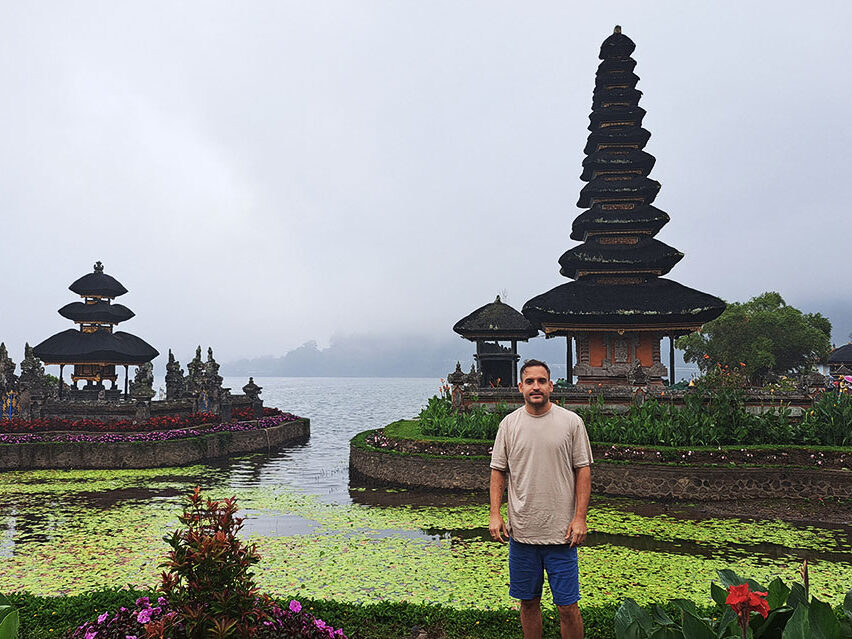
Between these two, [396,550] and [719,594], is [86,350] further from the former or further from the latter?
[719,594]

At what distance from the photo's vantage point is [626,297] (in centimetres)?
2323

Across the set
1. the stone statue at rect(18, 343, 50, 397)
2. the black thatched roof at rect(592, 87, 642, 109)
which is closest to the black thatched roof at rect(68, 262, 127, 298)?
the stone statue at rect(18, 343, 50, 397)

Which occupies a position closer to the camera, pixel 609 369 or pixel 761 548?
pixel 761 548

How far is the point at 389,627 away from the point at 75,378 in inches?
1278

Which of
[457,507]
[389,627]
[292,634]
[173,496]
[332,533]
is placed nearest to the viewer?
→ [292,634]

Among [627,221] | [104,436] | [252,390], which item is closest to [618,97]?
[627,221]

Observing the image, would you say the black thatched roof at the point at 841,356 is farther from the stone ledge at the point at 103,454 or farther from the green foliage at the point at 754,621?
the green foliage at the point at 754,621

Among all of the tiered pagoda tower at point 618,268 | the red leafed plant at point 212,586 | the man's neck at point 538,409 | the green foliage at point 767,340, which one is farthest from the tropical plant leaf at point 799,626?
the green foliage at point 767,340

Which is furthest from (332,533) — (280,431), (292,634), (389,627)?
(280,431)

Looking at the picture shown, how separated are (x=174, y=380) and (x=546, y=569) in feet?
117

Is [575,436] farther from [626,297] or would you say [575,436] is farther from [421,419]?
[626,297]

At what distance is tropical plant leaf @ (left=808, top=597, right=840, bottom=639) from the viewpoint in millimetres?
3592

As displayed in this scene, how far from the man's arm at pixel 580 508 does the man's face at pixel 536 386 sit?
596 mm

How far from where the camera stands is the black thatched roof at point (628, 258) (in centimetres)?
2400
